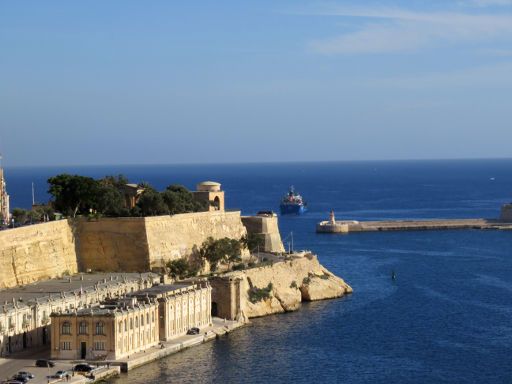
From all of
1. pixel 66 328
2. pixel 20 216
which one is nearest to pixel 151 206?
pixel 20 216

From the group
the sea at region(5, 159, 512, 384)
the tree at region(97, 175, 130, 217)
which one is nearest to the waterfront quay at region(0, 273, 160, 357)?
the sea at region(5, 159, 512, 384)

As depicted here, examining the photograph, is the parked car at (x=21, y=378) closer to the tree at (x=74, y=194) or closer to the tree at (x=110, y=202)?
the tree at (x=110, y=202)

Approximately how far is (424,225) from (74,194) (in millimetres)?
56837

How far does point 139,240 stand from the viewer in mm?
58844

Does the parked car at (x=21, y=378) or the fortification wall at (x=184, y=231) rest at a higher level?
the fortification wall at (x=184, y=231)

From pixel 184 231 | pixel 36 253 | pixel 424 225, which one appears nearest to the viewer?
pixel 36 253

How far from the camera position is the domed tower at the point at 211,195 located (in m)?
69.9

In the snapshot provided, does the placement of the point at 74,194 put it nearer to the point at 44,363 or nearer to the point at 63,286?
the point at 63,286

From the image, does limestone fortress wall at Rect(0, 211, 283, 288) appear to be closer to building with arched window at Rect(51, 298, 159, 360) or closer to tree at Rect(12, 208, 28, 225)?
tree at Rect(12, 208, 28, 225)

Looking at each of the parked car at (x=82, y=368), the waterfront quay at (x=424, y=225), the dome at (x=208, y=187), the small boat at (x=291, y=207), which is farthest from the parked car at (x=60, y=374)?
the small boat at (x=291, y=207)

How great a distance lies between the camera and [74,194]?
205 feet

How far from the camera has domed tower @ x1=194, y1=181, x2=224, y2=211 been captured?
229ft

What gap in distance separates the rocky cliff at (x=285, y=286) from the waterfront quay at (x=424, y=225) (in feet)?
151

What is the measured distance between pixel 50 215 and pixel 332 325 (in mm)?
18762
